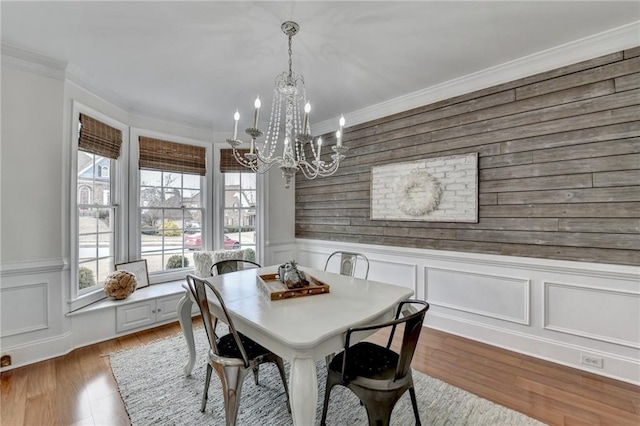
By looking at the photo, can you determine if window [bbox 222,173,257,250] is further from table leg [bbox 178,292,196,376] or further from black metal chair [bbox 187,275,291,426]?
black metal chair [bbox 187,275,291,426]

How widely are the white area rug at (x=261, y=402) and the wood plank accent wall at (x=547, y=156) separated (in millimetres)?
1447

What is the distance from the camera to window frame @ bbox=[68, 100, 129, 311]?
2.82m

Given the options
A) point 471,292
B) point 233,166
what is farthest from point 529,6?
point 233,166

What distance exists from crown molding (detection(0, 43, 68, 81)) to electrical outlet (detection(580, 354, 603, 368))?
5.21 m

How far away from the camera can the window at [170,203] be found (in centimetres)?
385

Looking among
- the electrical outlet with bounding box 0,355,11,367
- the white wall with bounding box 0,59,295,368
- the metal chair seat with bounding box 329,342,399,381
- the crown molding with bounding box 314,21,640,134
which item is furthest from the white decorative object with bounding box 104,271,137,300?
the crown molding with bounding box 314,21,640,134

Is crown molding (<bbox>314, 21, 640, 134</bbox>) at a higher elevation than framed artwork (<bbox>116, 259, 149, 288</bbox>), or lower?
higher

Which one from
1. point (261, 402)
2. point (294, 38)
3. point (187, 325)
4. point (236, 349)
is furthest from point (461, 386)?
point (294, 38)

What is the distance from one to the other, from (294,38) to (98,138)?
2459mm

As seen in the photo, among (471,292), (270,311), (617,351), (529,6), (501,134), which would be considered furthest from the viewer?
(471,292)

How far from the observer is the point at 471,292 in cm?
301

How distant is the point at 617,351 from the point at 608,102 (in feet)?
6.50

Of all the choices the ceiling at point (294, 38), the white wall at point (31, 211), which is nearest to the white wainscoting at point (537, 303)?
the ceiling at point (294, 38)

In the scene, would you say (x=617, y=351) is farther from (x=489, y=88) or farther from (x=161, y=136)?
(x=161, y=136)
